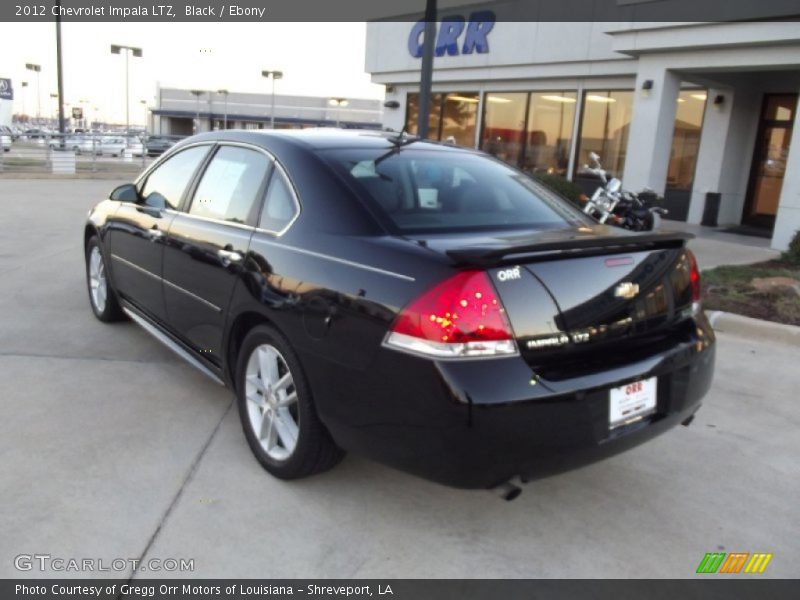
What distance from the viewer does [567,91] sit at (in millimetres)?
15195

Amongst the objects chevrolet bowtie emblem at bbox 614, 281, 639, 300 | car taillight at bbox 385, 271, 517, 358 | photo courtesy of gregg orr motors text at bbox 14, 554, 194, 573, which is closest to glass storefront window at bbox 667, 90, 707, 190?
chevrolet bowtie emblem at bbox 614, 281, 639, 300

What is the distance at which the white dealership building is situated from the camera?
10.6 meters

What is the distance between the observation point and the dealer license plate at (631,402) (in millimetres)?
2617

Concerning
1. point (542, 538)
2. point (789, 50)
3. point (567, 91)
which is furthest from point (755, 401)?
point (567, 91)

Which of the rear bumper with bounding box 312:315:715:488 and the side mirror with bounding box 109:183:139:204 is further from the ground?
the side mirror with bounding box 109:183:139:204

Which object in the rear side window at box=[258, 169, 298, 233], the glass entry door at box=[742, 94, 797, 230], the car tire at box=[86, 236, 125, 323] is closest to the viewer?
the rear side window at box=[258, 169, 298, 233]

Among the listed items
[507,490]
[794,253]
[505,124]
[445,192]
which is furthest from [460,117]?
[507,490]

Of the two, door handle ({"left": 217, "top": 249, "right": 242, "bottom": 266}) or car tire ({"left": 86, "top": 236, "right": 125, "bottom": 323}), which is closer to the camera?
door handle ({"left": 217, "top": 249, "right": 242, "bottom": 266})

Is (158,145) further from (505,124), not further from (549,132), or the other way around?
(549,132)

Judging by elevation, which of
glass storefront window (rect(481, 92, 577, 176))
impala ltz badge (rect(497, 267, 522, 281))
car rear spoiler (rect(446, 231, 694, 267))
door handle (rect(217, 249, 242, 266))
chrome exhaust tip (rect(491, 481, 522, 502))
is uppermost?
glass storefront window (rect(481, 92, 577, 176))

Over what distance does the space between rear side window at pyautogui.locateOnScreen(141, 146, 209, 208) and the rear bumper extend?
205cm

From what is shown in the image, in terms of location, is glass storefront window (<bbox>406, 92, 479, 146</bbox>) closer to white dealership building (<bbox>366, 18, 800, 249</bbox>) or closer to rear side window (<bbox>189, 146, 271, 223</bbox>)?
white dealership building (<bbox>366, 18, 800, 249</bbox>)

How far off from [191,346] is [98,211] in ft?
A: 6.70
